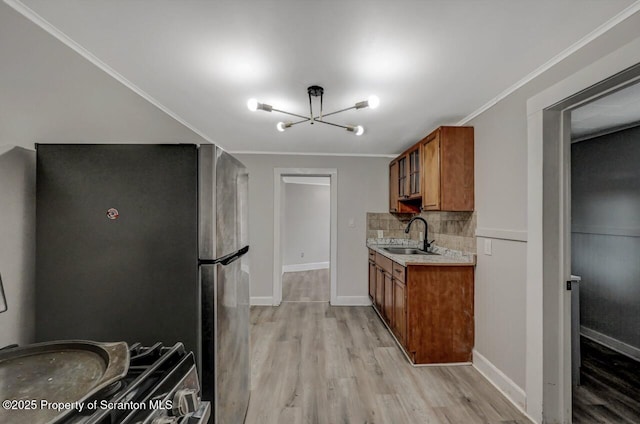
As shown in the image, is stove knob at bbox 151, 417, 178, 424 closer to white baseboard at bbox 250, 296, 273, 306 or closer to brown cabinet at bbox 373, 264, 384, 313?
brown cabinet at bbox 373, 264, 384, 313

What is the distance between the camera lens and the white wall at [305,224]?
7.31 meters

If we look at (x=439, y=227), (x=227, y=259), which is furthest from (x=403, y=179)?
(x=227, y=259)

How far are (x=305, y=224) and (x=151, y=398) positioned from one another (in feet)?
22.8

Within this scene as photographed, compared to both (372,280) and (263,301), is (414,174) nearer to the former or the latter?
(372,280)

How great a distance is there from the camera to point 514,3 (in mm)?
1327

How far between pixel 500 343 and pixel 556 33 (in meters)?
2.15

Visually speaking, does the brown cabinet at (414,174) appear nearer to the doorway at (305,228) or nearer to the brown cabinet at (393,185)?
the brown cabinet at (393,185)

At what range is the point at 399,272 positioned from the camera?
2.89 m

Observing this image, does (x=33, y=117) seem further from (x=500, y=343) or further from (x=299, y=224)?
(x=299, y=224)

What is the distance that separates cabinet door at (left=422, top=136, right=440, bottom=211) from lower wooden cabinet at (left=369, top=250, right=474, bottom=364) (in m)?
0.64

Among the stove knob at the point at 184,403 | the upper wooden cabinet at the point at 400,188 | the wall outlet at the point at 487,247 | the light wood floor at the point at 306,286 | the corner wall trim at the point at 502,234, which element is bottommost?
the light wood floor at the point at 306,286

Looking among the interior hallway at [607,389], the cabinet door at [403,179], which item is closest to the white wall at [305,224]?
the cabinet door at [403,179]

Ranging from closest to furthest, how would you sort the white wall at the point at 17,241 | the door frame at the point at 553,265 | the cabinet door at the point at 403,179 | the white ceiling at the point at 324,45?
1. the white wall at the point at 17,241
2. the white ceiling at the point at 324,45
3. the door frame at the point at 553,265
4. the cabinet door at the point at 403,179

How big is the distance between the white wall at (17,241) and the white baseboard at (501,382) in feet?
9.31
